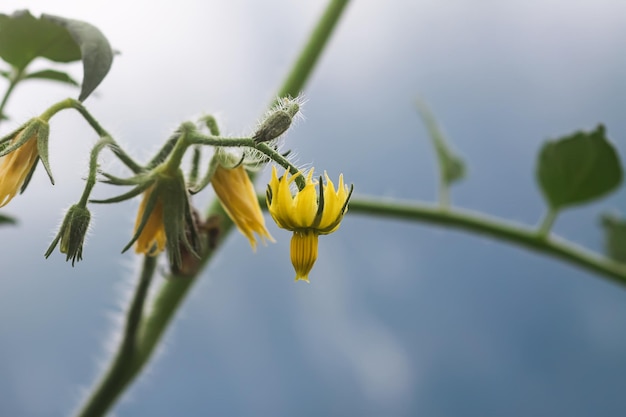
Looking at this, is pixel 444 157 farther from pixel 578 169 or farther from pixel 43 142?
pixel 43 142

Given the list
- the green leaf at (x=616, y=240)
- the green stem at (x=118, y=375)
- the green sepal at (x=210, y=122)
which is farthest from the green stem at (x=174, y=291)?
the green leaf at (x=616, y=240)

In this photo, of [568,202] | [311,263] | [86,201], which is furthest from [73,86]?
[568,202]

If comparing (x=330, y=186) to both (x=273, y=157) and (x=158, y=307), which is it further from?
(x=158, y=307)

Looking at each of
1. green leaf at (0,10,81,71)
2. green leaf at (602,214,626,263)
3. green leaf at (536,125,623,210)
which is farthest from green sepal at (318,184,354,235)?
green leaf at (602,214,626,263)

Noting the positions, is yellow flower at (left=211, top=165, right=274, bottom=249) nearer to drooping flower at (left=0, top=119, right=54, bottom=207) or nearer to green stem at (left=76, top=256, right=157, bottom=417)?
drooping flower at (left=0, top=119, right=54, bottom=207)

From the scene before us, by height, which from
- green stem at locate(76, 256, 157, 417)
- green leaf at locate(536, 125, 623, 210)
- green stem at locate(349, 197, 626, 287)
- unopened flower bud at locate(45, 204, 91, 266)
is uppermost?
green leaf at locate(536, 125, 623, 210)

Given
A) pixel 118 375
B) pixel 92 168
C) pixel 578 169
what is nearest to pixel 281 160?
pixel 92 168
